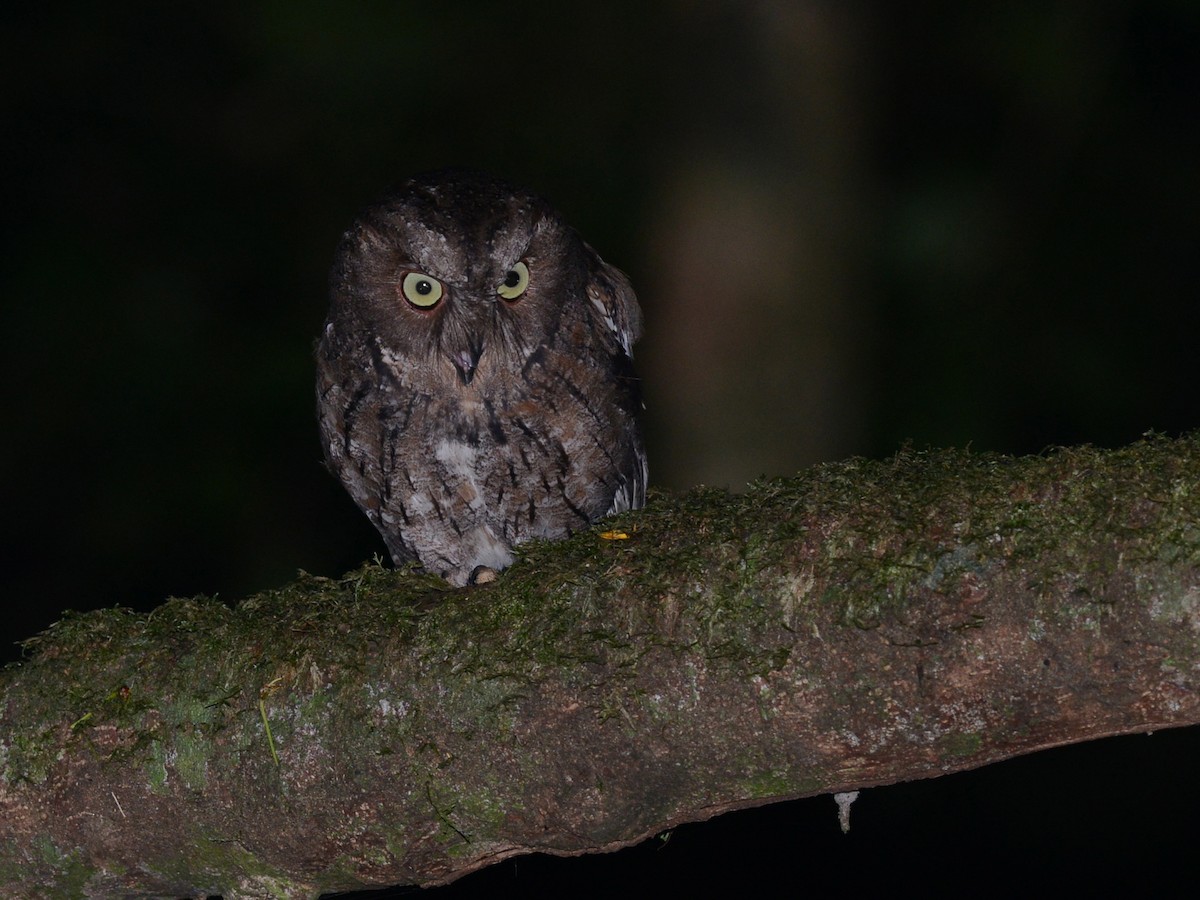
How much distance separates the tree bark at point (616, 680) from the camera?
1519 millimetres

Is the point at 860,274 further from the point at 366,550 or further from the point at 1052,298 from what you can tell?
the point at 366,550

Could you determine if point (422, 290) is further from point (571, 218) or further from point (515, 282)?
point (571, 218)

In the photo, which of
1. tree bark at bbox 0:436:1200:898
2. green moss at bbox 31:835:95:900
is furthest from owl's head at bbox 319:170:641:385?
green moss at bbox 31:835:95:900

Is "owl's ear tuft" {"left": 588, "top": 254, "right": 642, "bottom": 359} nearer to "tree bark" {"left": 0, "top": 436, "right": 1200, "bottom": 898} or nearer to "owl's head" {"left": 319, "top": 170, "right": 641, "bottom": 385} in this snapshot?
"owl's head" {"left": 319, "top": 170, "right": 641, "bottom": 385}

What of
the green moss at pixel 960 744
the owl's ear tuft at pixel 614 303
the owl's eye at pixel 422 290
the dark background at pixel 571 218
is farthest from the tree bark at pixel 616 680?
the dark background at pixel 571 218

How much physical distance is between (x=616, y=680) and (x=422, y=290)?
4.24ft

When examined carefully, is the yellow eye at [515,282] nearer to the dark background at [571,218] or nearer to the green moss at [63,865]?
the green moss at [63,865]

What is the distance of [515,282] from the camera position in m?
2.77

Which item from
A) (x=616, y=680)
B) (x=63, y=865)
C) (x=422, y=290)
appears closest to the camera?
(x=616, y=680)

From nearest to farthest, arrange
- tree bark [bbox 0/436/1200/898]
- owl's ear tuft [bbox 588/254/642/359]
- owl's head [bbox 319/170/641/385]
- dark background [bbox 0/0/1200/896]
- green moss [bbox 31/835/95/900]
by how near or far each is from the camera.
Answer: tree bark [bbox 0/436/1200/898] → green moss [bbox 31/835/95/900] → owl's head [bbox 319/170/641/385] → owl's ear tuft [bbox 588/254/642/359] → dark background [bbox 0/0/1200/896]

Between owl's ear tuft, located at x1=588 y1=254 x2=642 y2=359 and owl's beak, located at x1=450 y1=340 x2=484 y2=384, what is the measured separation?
0.42 m

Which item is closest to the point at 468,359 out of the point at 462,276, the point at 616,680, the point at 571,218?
the point at 462,276

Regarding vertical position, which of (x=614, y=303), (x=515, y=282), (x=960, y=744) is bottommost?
(x=960, y=744)

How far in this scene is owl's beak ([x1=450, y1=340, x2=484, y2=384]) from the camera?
2674mm
